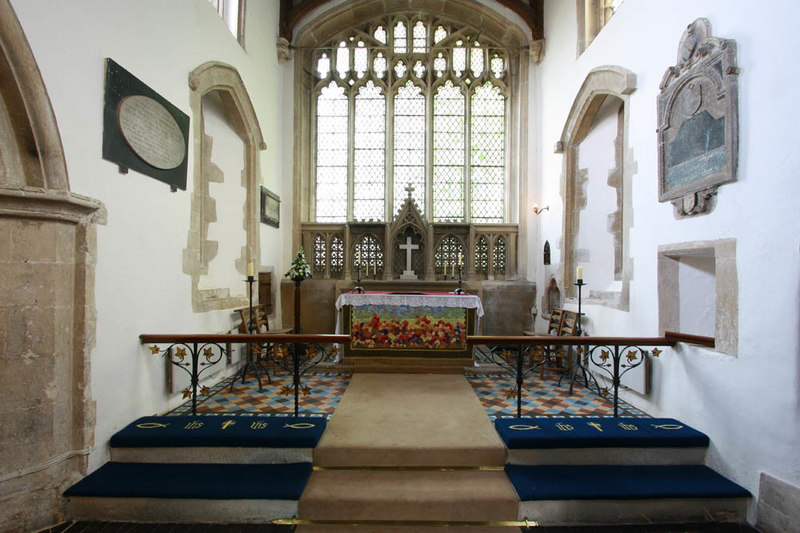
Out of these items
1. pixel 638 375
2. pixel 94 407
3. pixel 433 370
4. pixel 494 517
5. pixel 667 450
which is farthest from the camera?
pixel 433 370

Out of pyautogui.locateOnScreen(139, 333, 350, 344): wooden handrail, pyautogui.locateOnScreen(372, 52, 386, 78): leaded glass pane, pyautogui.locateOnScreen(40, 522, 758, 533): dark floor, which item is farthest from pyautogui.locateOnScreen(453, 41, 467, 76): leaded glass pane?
pyautogui.locateOnScreen(40, 522, 758, 533): dark floor

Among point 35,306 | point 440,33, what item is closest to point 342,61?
point 440,33

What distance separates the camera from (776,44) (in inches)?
101

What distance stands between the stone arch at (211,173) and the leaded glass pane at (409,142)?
2.78m

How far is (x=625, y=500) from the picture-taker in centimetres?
260

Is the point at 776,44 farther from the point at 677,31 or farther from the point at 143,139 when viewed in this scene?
the point at 143,139

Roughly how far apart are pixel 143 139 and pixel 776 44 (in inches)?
193

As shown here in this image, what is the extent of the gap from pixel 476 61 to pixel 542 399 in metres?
6.93

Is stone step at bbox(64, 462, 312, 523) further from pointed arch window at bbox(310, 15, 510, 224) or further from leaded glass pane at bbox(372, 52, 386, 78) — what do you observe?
leaded glass pane at bbox(372, 52, 386, 78)

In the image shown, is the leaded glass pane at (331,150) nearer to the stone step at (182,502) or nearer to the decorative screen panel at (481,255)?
the decorative screen panel at (481,255)

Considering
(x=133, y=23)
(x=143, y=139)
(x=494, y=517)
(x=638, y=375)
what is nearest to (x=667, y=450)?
(x=638, y=375)

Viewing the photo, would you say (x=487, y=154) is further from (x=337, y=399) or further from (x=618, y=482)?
(x=618, y=482)

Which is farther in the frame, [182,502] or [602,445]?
[602,445]

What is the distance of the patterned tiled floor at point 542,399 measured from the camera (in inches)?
155
